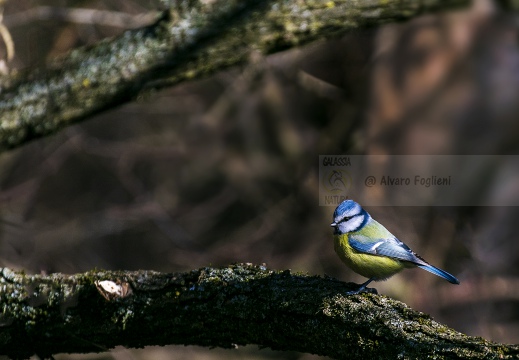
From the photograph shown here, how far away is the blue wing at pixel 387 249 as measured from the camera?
117 inches

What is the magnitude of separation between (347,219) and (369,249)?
186 millimetres

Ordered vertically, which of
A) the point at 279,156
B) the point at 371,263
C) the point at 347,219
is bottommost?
the point at 279,156

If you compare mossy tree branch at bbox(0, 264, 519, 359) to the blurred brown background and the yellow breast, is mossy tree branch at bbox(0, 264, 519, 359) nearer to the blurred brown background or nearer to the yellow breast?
the yellow breast

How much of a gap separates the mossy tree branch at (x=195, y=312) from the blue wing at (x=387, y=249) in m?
0.43

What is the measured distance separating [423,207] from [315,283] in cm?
459

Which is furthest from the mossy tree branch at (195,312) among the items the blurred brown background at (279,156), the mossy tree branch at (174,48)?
the blurred brown background at (279,156)

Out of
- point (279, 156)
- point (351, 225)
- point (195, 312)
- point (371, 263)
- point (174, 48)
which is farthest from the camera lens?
point (279, 156)

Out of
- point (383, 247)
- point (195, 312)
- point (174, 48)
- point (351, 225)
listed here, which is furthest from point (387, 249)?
point (174, 48)

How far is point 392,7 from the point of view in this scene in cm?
331

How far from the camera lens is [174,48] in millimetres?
3307

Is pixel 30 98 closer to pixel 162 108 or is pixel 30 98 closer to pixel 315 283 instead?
pixel 315 283

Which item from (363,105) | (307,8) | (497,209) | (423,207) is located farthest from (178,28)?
(497,209)

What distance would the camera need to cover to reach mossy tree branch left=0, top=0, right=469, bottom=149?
3.27m

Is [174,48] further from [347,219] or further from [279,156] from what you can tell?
[279,156]
